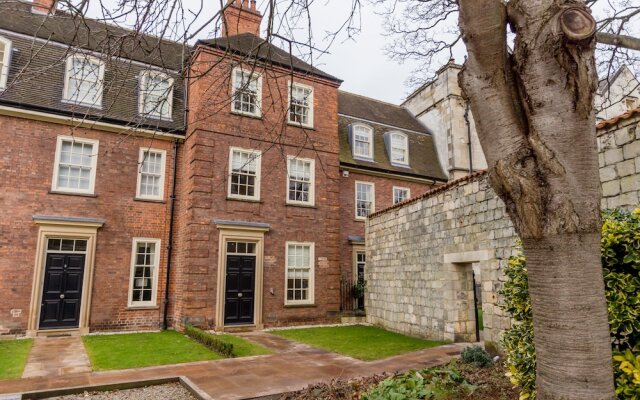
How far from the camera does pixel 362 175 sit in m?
17.4

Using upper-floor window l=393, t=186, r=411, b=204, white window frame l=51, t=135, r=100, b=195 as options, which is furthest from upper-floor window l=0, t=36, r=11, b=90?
upper-floor window l=393, t=186, r=411, b=204

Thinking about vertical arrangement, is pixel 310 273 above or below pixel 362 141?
below

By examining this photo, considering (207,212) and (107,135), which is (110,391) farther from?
(107,135)

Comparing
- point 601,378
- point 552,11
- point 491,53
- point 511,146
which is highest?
point 552,11

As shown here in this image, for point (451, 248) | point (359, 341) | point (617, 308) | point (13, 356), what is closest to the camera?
point (617, 308)

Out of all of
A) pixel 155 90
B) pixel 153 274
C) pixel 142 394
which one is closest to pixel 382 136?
pixel 153 274

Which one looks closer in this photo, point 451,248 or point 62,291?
point 451,248

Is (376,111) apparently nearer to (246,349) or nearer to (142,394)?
(246,349)

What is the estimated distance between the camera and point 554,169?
7.56 ft

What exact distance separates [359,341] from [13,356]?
7904 millimetres

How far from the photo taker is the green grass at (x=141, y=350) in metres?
8.15

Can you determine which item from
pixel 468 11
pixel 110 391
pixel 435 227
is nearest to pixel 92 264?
pixel 110 391

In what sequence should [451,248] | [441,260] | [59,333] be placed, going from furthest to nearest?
[59,333], [441,260], [451,248]

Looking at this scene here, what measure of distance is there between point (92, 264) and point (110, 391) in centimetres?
696
